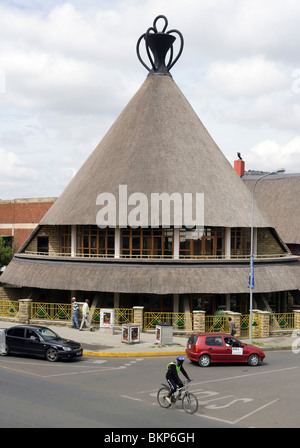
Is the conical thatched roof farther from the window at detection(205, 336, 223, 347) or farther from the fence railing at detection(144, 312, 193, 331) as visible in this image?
the window at detection(205, 336, 223, 347)

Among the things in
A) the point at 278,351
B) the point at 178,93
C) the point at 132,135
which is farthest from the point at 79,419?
the point at 178,93

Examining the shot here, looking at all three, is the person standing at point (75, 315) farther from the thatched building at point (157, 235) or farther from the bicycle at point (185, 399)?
the bicycle at point (185, 399)

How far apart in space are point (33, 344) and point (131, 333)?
619 centimetres

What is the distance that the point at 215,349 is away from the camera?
24234 mm

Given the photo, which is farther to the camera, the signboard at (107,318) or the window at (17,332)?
the signboard at (107,318)

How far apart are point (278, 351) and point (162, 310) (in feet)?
28.3

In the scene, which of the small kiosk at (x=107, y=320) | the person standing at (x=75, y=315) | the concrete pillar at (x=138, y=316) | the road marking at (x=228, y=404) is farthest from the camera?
the person standing at (x=75, y=315)

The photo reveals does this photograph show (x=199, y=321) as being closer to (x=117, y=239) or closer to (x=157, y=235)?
(x=157, y=235)

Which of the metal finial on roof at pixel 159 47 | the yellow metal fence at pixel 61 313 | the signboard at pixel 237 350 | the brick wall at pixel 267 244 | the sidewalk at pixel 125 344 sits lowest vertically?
the sidewalk at pixel 125 344

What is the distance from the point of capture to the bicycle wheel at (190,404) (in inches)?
635

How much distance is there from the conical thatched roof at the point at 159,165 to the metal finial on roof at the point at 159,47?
177 centimetres

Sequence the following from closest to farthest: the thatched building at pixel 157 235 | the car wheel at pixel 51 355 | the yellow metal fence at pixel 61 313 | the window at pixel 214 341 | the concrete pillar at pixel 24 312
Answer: the car wheel at pixel 51 355
the window at pixel 214 341
the thatched building at pixel 157 235
the yellow metal fence at pixel 61 313
the concrete pillar at pixel 24 312

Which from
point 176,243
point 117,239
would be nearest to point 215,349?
point 176,243

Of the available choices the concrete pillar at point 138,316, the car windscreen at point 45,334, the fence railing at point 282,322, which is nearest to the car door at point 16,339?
the car windscreen at point 45,334
